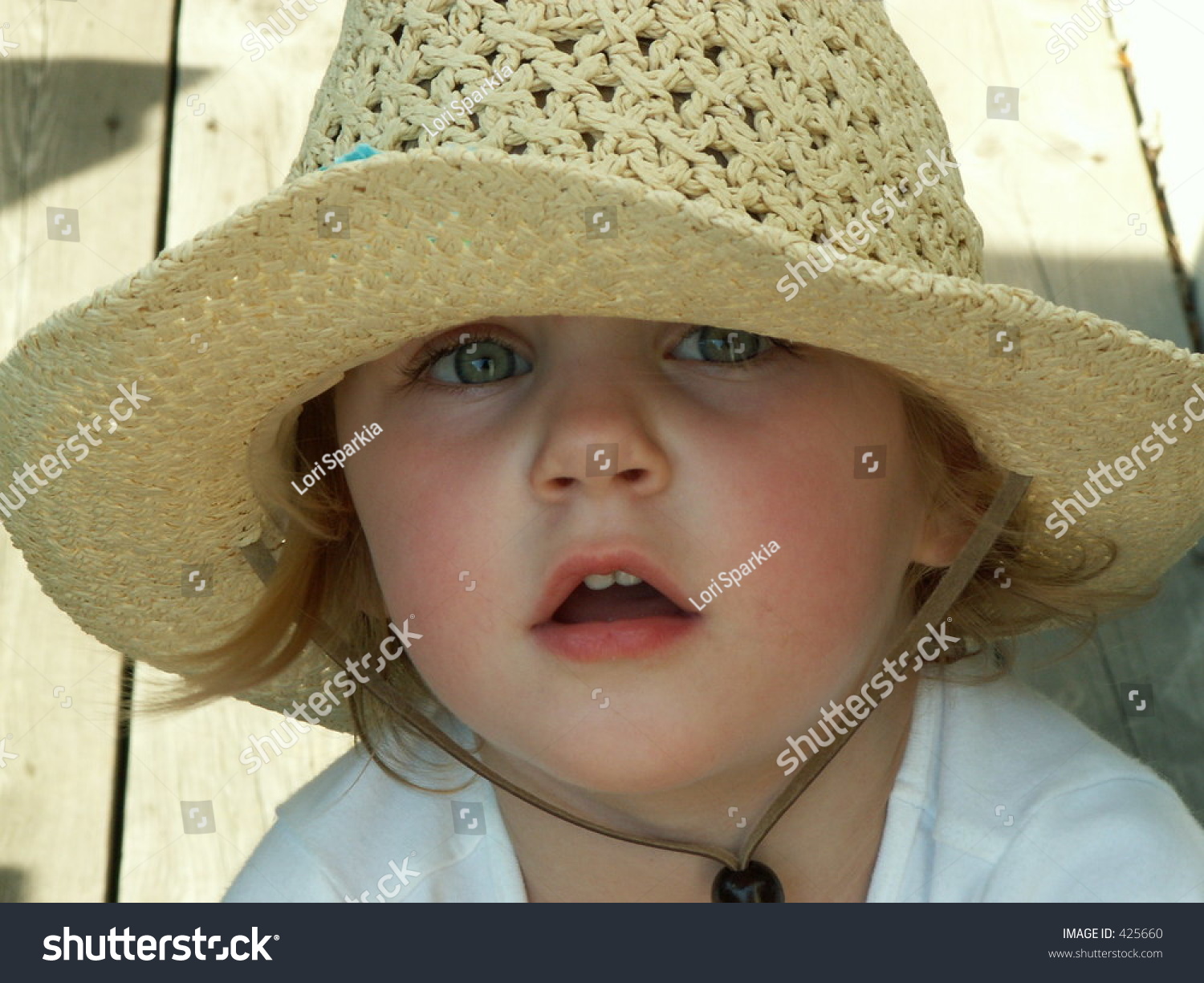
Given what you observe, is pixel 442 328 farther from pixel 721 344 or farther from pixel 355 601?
pixel 355 601

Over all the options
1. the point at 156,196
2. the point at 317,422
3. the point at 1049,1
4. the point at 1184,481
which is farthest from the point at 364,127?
the point at 1049,1

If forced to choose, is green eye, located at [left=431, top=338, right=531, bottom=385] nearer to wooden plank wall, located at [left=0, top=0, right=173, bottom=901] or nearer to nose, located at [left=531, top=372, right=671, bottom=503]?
nose, located at [left=531, top=372, right=671, bottom=503]

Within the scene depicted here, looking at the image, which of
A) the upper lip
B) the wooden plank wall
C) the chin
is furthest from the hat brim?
the wooden plank wall

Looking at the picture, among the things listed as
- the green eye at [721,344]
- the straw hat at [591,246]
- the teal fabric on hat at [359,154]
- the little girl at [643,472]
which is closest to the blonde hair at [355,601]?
the little girl at [643,472]

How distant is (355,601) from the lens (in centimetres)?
134

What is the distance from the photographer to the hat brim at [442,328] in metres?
0.82

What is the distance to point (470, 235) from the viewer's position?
0.85m

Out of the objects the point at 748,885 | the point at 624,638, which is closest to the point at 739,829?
the point at 748,885

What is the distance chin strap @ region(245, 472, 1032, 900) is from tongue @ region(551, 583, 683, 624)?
230mm

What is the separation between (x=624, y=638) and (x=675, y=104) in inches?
13.8

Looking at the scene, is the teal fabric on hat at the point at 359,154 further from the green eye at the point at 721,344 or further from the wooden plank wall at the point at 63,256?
the wooden plank wall at the point at 63,256
